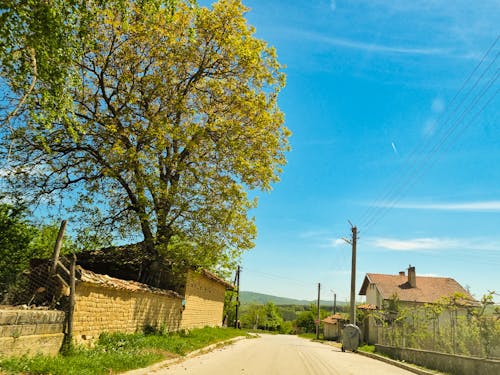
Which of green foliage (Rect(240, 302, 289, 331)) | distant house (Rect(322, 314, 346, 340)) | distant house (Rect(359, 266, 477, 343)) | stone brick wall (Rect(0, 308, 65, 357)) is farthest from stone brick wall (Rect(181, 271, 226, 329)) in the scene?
green foliage (Rect(240, 302, 289, 331))

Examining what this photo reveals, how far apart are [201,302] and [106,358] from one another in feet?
57.9

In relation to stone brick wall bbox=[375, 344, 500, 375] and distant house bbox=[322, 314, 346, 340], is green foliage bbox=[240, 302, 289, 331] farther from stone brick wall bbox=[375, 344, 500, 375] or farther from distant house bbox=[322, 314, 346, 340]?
stone brick wall bbox=[375, 344, 500, 375]

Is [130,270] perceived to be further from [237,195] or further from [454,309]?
[454,309]

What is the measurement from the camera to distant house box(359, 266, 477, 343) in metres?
43.5

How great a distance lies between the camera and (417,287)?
46344mm

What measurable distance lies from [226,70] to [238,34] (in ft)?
5.75

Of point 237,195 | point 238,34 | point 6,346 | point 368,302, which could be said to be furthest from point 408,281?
point 6,346

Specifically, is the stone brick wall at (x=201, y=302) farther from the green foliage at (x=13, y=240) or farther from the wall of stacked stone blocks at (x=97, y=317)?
the green foliage at (x=13, y=240)

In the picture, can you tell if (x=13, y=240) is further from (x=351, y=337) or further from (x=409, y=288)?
(x=409, y=288)

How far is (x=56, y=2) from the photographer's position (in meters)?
8.65

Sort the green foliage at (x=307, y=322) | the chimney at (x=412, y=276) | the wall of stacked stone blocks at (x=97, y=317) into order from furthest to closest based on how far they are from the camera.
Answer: the green foliage at (x=307, y=322)
the chimney at (x=412, y=276)
the wall of stacked stone blocks at (x=97, y=317)

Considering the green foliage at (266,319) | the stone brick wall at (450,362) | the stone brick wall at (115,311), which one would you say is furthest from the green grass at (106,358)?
the green foliage at (266,319)

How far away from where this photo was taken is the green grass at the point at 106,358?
7.95 metres

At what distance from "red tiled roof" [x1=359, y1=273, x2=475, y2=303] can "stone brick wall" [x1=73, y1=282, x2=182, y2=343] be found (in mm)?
30444
